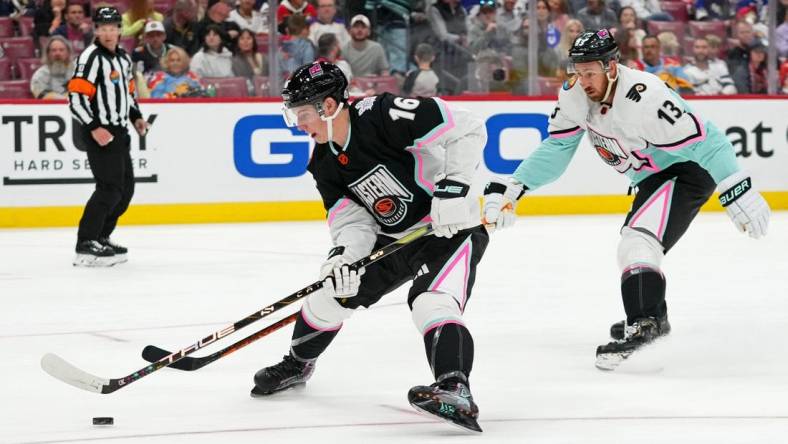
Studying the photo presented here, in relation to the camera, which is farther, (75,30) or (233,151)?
(233,151)

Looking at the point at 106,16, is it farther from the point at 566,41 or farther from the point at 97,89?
the point at 566,41

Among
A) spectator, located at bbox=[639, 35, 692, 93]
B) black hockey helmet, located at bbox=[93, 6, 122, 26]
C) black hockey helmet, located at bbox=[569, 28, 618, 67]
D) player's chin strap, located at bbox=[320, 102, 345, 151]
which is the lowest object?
spectator, located at bbox=[639, 35, 692, 93]

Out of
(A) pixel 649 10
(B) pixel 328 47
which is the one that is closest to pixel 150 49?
(B) pixel 328 47

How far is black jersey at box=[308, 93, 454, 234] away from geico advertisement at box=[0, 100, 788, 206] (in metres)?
4.58

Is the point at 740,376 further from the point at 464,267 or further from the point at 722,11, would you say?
the point at 722,11

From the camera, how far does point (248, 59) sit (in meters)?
8.50

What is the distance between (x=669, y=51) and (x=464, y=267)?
6.29 metres

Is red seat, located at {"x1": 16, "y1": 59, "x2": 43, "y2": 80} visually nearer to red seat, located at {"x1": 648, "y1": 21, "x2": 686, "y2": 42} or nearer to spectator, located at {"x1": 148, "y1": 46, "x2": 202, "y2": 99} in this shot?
spectator, located at {"x1": 148, "y1": 46, "x2": 202, "y2": 99}

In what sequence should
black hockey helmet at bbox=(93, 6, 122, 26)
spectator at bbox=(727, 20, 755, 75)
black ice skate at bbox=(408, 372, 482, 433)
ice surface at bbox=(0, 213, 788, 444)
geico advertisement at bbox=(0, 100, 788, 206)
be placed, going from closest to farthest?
black ice skate at bbox=(408, 372, 482, 433) → ice surface at bbox=(0, 213, 788, 444) → black hockey helmet at bbox=(93, 6, 122, 26) → geico advertisement at bbox=(0, 100, 788, 206) → spectator at bbox=(727, 20, 755, 75)

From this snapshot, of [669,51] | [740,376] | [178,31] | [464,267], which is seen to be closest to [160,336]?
[464,267]

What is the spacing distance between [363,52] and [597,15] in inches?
67.6

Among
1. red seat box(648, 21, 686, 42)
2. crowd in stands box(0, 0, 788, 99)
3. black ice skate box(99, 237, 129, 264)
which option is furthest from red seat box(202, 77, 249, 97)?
red seat box(648, 21, 686, 42)

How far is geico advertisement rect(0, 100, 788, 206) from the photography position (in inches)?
315

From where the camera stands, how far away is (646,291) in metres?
3.78
